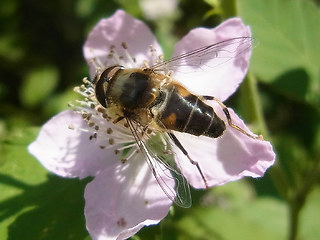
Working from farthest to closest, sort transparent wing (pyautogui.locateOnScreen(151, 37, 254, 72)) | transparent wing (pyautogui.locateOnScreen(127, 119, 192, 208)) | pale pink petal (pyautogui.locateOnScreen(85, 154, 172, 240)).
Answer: transparent wing (pyautogui.locateOnScreen(151, 37, 254, 72))
pale pink petal (pyautogui.locateOnScreen(85, 154, 172, 240))
transparent wing (pyautogui.locateOnScreen(127, 119, 192, 208))

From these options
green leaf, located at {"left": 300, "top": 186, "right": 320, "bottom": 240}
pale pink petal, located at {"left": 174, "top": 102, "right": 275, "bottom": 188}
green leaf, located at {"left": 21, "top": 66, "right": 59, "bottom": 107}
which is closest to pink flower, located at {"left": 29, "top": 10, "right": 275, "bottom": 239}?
pale pink petal, located at {"left": 174, "top": 102, "right": 275, "bottom": 188}

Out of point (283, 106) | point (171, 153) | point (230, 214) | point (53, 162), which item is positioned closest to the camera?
point (171, 153)

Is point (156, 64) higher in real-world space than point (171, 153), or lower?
higher

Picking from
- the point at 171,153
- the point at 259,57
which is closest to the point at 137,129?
the point at 171,153

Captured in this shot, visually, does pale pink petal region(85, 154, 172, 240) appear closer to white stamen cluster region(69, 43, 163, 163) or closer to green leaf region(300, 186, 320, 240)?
white stamen cluster region(69, 43, 163, 163)

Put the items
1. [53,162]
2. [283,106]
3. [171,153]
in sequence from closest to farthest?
1. [171,153]
2. [53,162]
3. [283,106]

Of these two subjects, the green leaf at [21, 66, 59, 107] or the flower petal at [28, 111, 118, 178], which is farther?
the green leaf at [21, 66, 59, 107]

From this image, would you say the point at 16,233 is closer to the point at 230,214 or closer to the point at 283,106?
the point at 230,214
